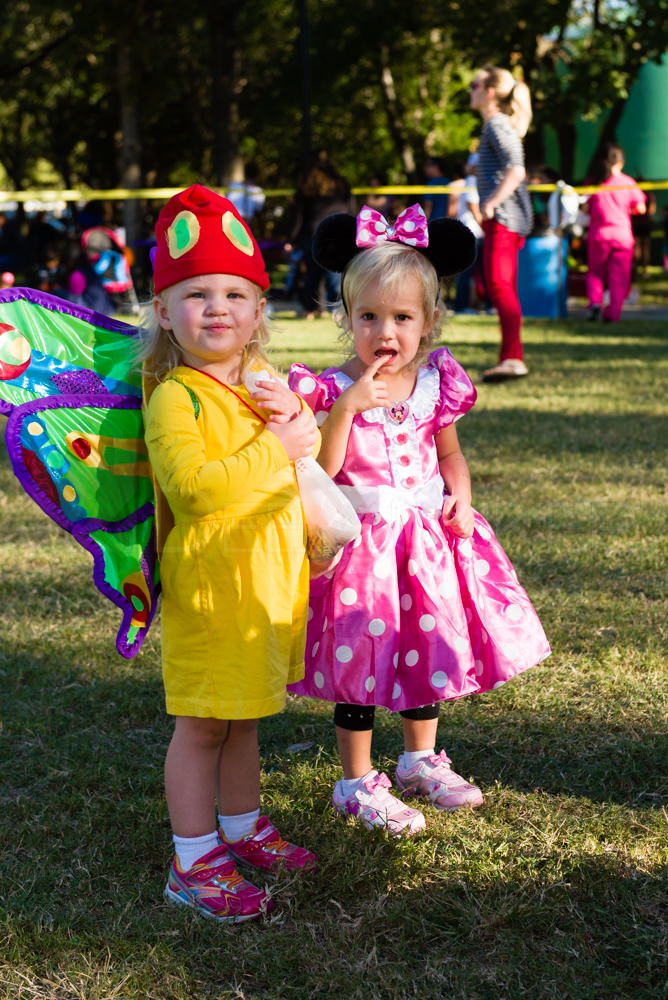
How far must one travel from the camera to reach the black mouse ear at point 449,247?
2.87 meters

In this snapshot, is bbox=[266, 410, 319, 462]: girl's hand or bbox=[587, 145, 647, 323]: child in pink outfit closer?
bbox=[266, 410, 319, 462]: girl's hand

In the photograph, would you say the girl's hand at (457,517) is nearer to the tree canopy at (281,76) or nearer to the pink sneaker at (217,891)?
the pink sneaker at (217,891)

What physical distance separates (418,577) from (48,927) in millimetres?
1120

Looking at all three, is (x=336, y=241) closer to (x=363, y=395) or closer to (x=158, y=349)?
(x=363, y=395)

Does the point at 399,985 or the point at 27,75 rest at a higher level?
the point at 27,75

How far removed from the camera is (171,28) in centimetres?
2680

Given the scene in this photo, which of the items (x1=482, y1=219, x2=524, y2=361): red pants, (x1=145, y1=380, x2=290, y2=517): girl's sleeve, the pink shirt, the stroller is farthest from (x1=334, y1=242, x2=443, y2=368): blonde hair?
the stroller

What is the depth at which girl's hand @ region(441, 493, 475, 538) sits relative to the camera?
284cm

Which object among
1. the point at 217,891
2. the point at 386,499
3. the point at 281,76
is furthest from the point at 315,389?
the point at 281,76

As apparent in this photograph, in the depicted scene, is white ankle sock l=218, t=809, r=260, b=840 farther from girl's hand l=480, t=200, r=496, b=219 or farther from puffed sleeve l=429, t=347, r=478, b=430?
girl's hand l=480, t=200, r=496, b=219

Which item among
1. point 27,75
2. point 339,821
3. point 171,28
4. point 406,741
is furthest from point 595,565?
point 27,75

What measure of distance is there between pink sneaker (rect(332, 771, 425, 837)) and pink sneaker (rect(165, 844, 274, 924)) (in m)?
0.39

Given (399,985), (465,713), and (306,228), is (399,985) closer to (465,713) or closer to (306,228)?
(465,713)

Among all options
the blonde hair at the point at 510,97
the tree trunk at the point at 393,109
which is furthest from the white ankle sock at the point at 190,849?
the tree trunk at the point at 393,109
